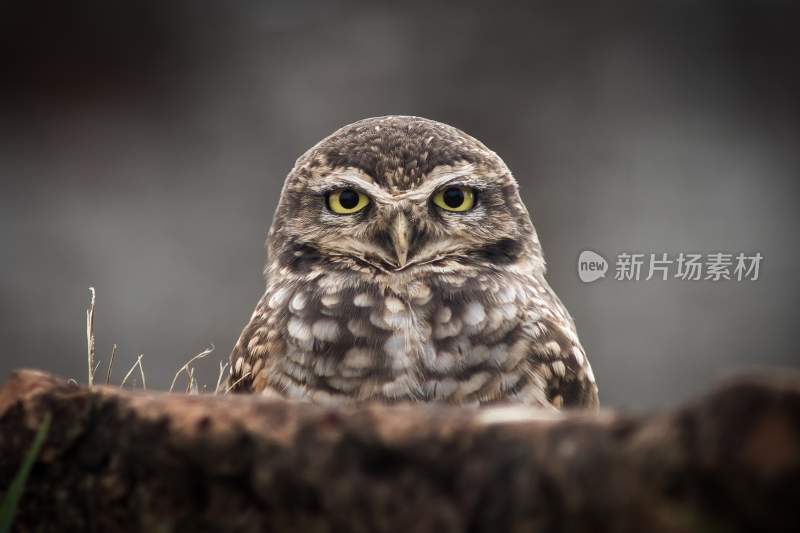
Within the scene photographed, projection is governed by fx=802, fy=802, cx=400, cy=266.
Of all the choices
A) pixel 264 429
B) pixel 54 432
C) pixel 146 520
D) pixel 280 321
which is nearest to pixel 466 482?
pixel 264 429

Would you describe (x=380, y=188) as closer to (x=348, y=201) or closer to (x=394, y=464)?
(x=348, y=201)

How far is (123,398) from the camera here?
3.44 feet

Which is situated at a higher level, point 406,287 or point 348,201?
point 348,201

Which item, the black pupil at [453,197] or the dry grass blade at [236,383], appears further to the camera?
the black pupil at [453,197]

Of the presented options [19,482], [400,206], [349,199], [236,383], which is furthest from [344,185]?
[19,482]

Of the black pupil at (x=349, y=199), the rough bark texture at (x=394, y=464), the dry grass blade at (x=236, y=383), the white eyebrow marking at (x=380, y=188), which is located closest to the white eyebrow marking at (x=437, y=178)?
the white eyebrow marking at (x=380, y=188)

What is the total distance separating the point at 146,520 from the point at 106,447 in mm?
109

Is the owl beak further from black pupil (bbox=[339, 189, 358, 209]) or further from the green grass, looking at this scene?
the green grass

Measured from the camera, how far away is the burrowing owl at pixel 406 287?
165 cm

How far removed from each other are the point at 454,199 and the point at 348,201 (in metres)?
0.25

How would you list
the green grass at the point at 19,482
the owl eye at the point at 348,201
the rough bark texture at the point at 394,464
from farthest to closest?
the owl eye at the point at 348,201 → the green grass at the point at 19,482 → the rough bark texture at the point at 394,464

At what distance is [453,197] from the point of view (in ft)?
6.14

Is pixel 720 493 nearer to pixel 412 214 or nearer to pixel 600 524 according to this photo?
pixel 600 524

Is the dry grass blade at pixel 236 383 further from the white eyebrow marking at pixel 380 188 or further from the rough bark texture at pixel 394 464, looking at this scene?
the rough bark texture at pixel 394 464
